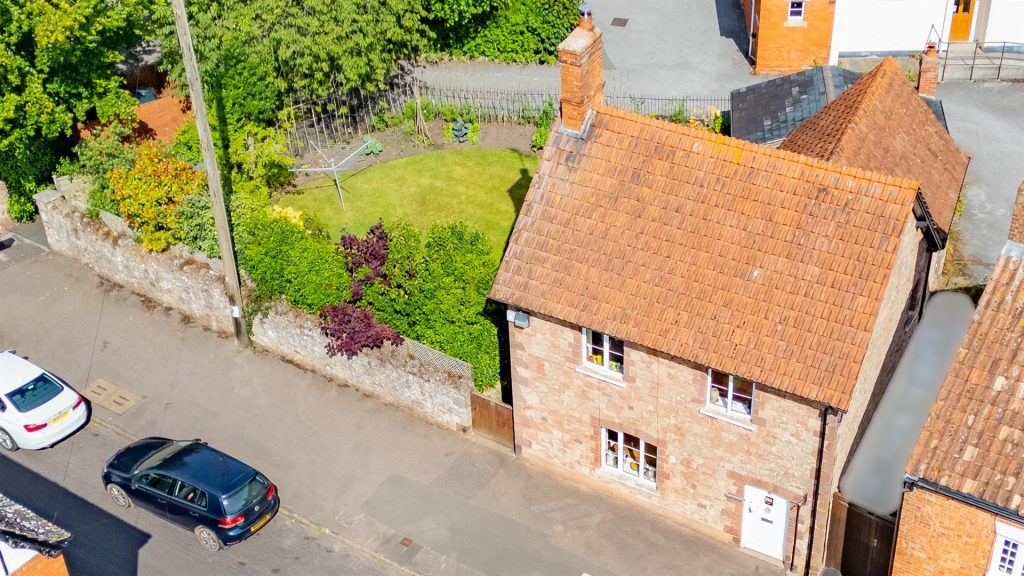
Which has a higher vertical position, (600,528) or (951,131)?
(951,131)

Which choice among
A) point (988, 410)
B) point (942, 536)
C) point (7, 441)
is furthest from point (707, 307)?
point (7, 441)

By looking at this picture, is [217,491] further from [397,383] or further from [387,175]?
[387,175]

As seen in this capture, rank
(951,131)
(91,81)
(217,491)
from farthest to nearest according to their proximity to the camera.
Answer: (951,131), (91,81), (217,491)

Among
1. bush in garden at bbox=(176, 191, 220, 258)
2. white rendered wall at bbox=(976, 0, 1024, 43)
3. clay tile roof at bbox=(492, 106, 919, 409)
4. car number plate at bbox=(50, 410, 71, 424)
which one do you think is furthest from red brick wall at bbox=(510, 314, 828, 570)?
white rendered wall at bbox=(976, 0, 1024, 43)

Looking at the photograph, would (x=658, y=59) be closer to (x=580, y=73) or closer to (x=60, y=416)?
(x=580, y=73)

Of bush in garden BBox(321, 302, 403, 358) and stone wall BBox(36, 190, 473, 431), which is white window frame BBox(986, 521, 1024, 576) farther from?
bush in garden BBox(321, 302, 403, 358)

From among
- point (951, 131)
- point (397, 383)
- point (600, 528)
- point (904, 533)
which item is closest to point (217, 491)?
point (397, 383)
